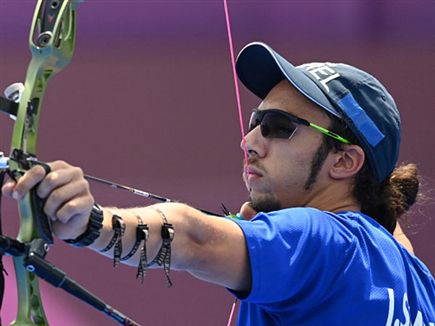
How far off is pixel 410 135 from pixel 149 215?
6.11 feet

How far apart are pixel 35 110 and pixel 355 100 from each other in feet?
2.05

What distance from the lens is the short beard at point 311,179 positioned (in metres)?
Answer: 1.46

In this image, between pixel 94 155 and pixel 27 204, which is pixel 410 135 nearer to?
pixel 94 155

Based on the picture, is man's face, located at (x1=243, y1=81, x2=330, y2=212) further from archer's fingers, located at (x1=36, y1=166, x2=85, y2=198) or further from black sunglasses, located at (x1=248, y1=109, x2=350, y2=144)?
archer's fingers, located at (x1=36, y1=166, x2=85, y2=198)

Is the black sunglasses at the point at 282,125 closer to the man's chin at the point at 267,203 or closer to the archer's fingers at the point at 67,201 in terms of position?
the man's chin at the point at 267,203

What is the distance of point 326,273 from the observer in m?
1.20

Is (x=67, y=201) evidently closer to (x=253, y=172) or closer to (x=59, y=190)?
(x=59, y=190)

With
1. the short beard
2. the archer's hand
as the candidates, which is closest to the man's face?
the short beard

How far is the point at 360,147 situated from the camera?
4.92 ft

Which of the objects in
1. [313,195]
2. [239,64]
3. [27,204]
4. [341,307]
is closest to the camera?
[27,204]

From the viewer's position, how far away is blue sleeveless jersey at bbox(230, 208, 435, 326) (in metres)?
1.14

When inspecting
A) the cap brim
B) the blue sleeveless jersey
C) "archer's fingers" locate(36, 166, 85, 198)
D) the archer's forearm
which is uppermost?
"archer's fingers" locate(36, 166, 85, 198)

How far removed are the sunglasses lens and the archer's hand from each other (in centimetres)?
57

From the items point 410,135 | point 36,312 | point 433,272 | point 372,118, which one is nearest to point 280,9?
point 410,135
